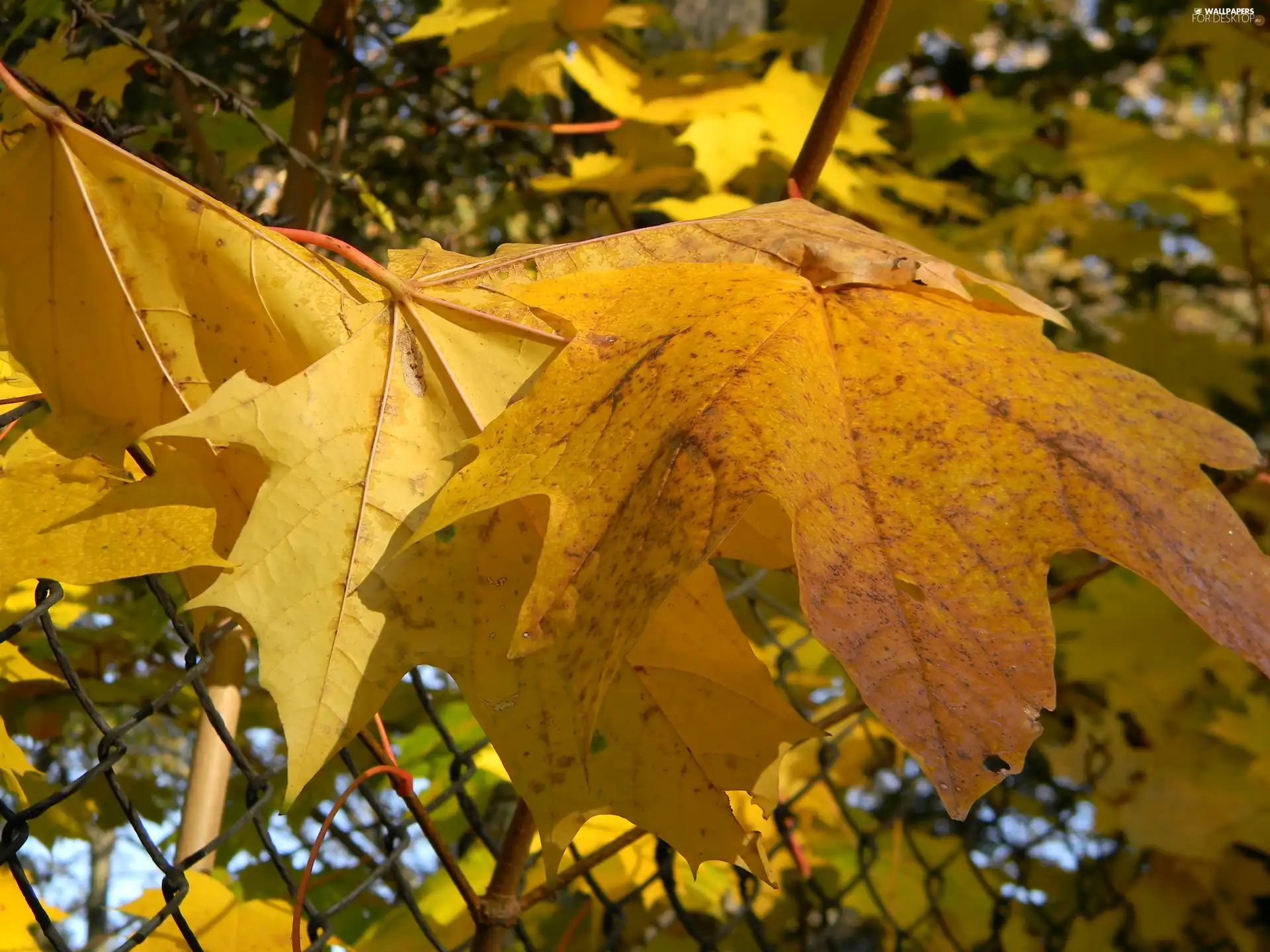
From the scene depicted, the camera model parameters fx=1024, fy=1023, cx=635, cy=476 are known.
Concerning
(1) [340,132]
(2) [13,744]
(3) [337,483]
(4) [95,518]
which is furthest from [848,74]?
(1) [340,132]

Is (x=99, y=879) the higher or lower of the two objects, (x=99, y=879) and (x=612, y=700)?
Result: the lower

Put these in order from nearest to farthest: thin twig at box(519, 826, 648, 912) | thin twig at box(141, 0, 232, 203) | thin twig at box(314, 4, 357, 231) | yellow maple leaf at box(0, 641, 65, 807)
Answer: yellow maple leaf at box(0, 641, 65, 807), thin twig at box(519, 826, 648, 912), thin twig at box(141, 0, 232, 203), thin twig at box(314, 4, 357, 231)

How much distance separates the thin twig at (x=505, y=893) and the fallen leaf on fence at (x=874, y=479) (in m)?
0.28

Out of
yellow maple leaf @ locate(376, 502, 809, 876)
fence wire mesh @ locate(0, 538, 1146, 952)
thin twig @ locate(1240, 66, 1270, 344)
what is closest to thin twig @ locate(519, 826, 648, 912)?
fence wire mesh @ locate(0, 538, 1146, 952)

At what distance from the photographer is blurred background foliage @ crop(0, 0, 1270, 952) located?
1262 millimetres

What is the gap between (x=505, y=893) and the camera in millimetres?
799

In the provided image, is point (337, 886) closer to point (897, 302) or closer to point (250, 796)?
point (250, 796)

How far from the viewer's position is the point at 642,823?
1.96ft

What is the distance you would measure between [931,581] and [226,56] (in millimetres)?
1741

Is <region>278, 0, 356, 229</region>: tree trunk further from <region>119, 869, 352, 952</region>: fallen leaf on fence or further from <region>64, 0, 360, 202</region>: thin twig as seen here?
<region>119, 869, 352, 952</region>: fallen leaf on fence

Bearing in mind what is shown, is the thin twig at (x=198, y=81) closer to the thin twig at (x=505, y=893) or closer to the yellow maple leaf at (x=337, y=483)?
the yellow maple leaf at (x=337, y=483)

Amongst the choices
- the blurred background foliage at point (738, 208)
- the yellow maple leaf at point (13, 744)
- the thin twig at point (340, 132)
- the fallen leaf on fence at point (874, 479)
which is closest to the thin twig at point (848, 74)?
the fallen leaf on fence at point (874, 479)

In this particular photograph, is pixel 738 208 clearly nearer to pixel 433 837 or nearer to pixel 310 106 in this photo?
pixel 310 106

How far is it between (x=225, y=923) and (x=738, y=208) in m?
0.96
